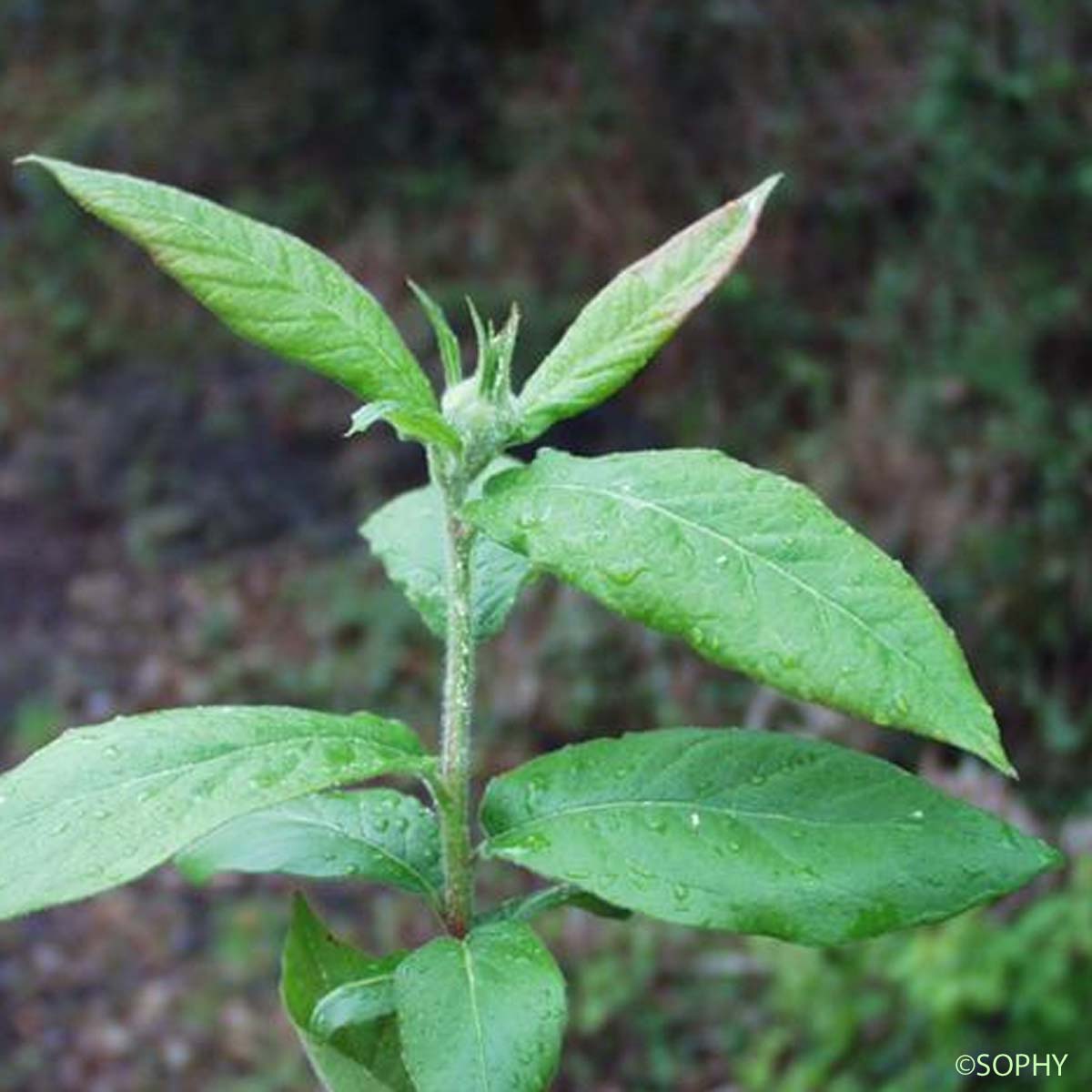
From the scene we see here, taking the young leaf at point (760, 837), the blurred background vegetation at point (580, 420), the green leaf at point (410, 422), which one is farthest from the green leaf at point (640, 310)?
the blurred background vegetation at point (580, 420)

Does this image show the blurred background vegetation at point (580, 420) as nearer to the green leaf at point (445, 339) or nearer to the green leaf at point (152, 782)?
the green leaf at point (445, 339)

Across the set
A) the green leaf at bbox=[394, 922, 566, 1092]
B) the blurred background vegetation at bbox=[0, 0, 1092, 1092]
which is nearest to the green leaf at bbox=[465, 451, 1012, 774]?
the green leaf at bbox=[394, 922, 566, 1092]

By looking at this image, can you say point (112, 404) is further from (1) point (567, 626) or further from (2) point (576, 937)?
(2) point (576, 937)

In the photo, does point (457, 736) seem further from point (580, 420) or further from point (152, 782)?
point (580, 420)

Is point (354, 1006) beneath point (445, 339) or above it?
beneath

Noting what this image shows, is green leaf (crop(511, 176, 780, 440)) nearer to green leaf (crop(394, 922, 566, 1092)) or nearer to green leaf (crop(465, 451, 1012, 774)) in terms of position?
green leaf (crop(465, 451, 1012, 774))

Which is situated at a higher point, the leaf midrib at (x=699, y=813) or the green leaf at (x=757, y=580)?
the green leaf at (x=757, y=580)

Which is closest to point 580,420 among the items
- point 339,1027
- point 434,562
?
point 434,562

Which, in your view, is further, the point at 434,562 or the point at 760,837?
the point at 434,562
